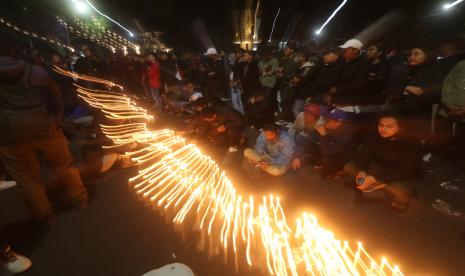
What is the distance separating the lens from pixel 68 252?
122 inches

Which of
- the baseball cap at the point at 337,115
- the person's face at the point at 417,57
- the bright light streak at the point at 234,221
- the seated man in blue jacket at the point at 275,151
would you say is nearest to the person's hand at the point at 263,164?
the seated man in blue jacket at the point at 275,151

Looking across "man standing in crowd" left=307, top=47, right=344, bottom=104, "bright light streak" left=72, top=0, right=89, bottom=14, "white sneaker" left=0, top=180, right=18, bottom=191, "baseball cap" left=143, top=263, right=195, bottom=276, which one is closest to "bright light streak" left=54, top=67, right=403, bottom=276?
"baseball cap" left=143, top=263, right=195, bottom=276

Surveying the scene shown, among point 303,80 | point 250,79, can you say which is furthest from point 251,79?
point 303,80

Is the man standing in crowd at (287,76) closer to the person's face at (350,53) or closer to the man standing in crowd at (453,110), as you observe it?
the person's face at (350,53)

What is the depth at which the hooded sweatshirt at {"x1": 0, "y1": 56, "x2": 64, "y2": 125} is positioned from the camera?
2.70 meters

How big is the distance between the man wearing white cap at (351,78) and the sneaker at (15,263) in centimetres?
536

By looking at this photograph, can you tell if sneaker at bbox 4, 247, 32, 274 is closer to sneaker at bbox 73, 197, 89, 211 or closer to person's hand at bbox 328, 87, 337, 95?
sneaker at bbox 73, 197, 89, 211

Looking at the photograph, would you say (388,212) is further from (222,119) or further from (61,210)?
(61,210)

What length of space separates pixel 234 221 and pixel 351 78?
3582mm

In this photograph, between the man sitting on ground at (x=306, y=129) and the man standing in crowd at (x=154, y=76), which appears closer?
the man sitting on ground at (x=306, y=129)

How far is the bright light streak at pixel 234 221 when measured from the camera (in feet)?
9.15

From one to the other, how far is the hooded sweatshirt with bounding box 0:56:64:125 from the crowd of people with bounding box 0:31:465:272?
12 mm

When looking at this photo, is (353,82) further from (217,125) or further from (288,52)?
(288,52)

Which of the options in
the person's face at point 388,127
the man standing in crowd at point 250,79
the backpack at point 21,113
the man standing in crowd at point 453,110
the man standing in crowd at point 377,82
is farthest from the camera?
the man standing in crowd at point 250,79
